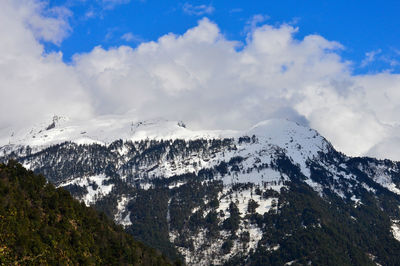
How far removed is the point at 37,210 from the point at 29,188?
1783 cm

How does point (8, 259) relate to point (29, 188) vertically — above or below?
below

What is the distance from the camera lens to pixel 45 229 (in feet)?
524

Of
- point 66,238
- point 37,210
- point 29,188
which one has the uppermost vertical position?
point 29,188

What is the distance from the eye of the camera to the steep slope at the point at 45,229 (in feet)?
460

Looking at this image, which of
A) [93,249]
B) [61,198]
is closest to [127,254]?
[93,249]

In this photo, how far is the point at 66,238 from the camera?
165875 mm

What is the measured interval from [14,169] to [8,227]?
185 feet

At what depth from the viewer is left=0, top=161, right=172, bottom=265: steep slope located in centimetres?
14012

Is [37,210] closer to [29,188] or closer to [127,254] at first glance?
[29,188]

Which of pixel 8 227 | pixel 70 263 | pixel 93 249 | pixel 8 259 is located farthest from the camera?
pixel 93 249

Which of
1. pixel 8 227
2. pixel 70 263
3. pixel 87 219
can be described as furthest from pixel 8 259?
pixel 87 219

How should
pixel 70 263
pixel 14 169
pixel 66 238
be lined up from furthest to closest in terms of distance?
1. pixel 14 169
2. pixel 66 238
3. pixel 70 263

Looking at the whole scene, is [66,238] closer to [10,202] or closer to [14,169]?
[10,202]

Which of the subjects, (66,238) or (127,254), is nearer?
→ (66,238)
